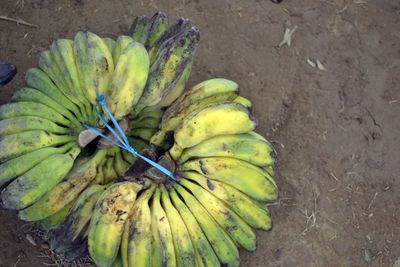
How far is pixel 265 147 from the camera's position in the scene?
2545mm

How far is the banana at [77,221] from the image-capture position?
2.52 meters

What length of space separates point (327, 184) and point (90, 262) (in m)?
1.61

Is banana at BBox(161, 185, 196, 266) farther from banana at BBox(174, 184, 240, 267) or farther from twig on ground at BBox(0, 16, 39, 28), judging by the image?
twig on ground at BBox(0, 16, 39, 28)

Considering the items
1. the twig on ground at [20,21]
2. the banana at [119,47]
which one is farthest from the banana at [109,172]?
the twig on ground at [20,21]

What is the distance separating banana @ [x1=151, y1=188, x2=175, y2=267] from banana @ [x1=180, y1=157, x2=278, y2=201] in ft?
0.77

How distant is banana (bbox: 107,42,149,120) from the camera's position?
2.43m

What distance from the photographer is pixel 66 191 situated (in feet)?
8.47

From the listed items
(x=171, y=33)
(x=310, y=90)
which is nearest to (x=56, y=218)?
(x=171, y=33)

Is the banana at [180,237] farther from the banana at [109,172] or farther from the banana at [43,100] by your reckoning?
the banana at [43,100]

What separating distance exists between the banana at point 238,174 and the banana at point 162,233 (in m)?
0.23

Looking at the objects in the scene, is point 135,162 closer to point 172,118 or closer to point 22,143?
point 172,118

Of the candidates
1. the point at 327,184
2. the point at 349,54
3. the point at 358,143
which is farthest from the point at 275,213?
the point at 349,54

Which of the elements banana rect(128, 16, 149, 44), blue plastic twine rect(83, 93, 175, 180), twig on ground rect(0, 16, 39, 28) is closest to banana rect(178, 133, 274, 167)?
blue plastic twine rect(83, 93, 175, 180)

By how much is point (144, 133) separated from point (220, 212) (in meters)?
0.68
